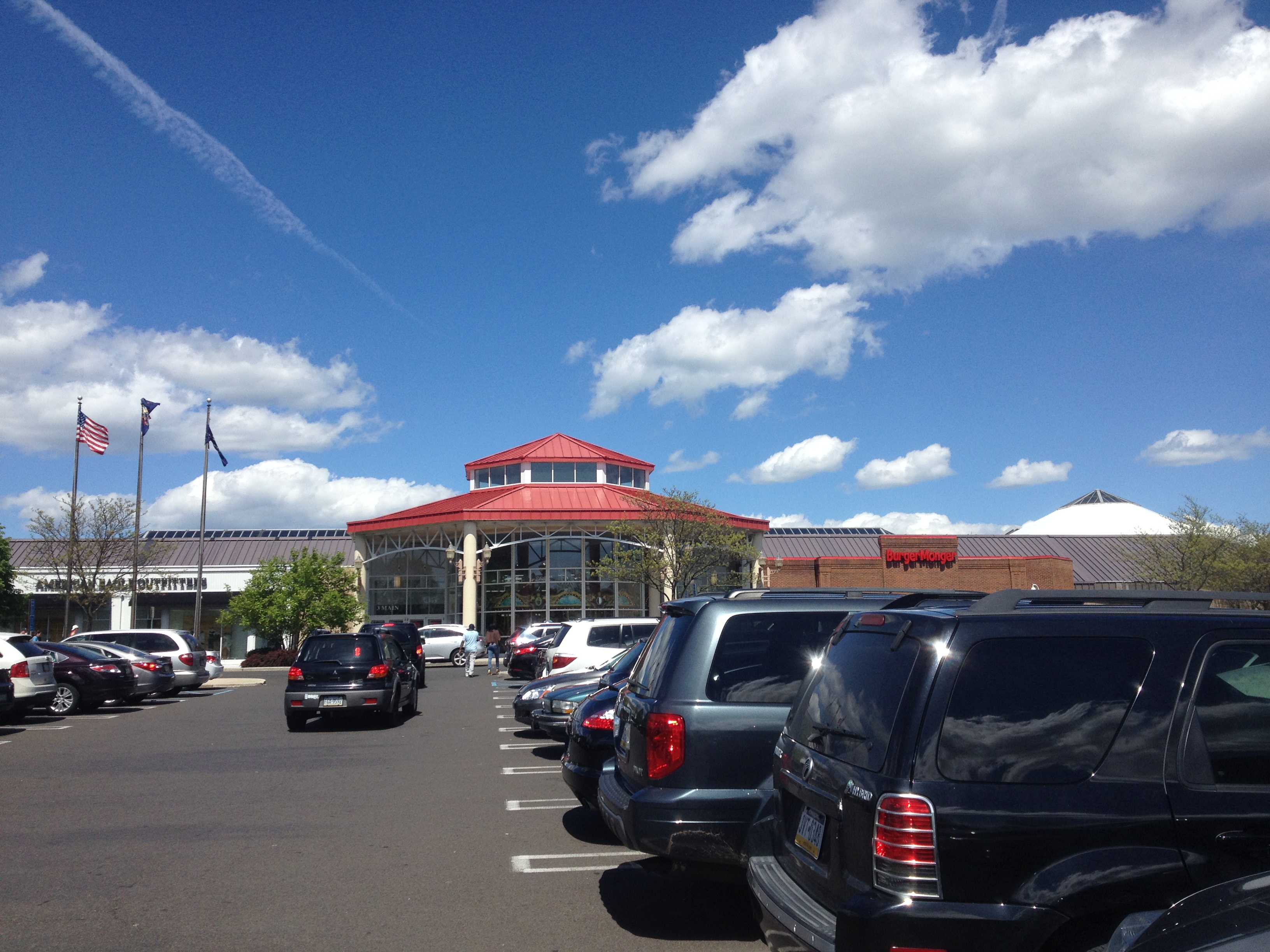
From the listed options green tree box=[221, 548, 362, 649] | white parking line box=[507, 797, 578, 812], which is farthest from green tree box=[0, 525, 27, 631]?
white parking line box=[507, 797, 578, 812]

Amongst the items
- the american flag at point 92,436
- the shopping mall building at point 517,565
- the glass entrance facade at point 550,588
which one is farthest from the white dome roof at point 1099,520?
the american flag at point 92,436

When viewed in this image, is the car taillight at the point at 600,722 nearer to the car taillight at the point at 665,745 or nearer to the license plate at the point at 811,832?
the car taillight at the point at 665,745

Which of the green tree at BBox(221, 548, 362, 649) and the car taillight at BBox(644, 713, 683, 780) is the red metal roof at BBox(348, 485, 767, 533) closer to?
the green tree at BBox(221, 548, 362, 649)

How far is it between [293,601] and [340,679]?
26.2 meters

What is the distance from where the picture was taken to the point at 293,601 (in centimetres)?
4075

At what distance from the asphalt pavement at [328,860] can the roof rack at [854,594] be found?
2.00 meters

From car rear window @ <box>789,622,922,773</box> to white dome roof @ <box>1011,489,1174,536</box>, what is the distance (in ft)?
219

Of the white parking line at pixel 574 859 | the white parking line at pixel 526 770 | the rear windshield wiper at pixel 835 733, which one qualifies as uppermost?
the rear windshield wiper at pixel 835 733

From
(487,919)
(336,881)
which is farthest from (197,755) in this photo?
(487,919)

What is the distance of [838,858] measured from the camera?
3.63 m

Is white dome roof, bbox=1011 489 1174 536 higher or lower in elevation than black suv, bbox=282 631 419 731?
higher

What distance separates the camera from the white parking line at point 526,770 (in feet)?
38.4

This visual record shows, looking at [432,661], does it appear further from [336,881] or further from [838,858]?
[838,858]

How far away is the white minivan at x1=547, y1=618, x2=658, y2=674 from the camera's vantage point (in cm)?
1706
